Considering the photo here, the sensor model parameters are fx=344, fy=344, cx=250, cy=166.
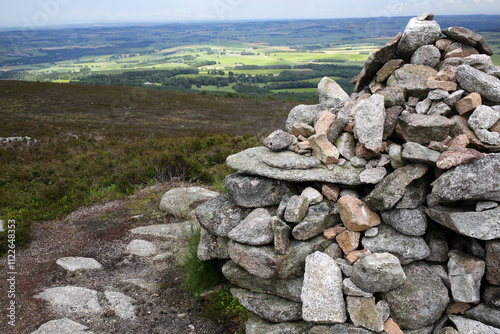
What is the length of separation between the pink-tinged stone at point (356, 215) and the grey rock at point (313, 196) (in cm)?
41

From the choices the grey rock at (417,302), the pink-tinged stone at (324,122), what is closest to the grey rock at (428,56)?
the pink-tinged stone at (324,122)

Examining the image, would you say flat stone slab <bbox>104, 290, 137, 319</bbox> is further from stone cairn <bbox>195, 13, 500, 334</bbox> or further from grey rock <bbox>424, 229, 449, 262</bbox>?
grey rock <bbox>424, 229, 449, 262</bbox>

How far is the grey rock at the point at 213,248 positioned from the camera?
7273 millimetres

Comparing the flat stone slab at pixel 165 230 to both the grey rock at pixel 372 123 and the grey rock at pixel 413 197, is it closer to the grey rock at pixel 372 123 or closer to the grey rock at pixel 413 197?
the grey rock at pixel 372 123

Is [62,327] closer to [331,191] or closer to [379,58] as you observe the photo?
[331,191]

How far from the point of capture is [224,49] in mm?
183125

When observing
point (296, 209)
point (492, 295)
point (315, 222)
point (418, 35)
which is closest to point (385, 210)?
point (315, 222)

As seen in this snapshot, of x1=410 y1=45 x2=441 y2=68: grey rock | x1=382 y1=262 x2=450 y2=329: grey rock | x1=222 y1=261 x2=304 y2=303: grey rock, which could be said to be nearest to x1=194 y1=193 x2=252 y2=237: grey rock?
x1=222 y1=261 x2=304 y2=303: grey rock

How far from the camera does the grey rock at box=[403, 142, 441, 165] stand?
566cm

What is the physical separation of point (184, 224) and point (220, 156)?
7.17 metres

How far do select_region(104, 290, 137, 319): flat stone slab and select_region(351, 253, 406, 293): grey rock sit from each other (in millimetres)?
4408

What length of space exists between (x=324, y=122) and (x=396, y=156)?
177 centimetres

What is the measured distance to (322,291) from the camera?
574cm

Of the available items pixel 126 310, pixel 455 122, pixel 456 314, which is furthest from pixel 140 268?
pixel 455 122
